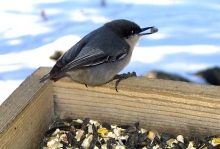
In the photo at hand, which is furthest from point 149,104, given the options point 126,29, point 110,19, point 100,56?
point 110,19

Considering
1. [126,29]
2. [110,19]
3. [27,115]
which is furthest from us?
[110,19]

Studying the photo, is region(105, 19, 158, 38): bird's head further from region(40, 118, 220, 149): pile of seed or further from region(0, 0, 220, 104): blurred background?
region(0, 0, 220, 104): blurred background

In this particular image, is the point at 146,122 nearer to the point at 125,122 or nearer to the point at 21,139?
the point at 125,122

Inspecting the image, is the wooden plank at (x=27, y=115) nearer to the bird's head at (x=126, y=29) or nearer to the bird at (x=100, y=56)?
the bird at (x=100, y=56)

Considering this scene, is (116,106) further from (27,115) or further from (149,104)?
(27,115)

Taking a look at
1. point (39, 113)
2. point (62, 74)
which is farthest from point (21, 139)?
point (62, 74)
